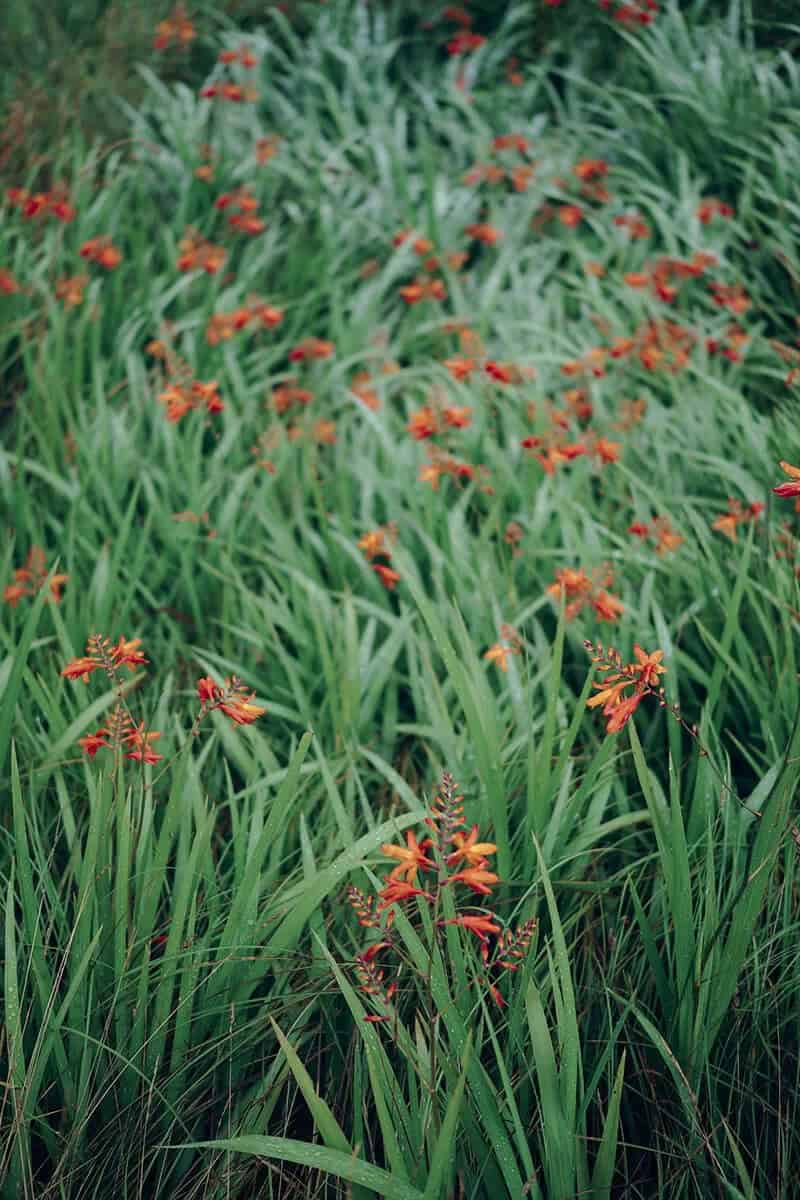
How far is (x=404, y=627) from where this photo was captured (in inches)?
75.1

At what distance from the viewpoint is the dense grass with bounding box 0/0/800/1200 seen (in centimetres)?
117

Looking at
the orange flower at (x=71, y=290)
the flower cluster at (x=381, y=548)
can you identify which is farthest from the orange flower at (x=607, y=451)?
the orange flower at (x=71, y=290)

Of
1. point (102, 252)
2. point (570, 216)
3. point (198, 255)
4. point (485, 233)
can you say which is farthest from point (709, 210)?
point (102, 252)

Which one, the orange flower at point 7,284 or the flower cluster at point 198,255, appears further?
the flower cluster at point 198,255

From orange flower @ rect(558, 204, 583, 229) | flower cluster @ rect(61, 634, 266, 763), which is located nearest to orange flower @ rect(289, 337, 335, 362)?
orange flower @ rect(558, 204, 583, 229)

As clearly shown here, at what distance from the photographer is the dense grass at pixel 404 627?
1171 mm

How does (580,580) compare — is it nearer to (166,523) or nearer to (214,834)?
(214,834)

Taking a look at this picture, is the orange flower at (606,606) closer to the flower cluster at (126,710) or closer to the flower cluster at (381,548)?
the flower cluster at (381,548)

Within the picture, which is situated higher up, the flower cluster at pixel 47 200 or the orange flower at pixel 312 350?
the flower cluster at pixel 47 200

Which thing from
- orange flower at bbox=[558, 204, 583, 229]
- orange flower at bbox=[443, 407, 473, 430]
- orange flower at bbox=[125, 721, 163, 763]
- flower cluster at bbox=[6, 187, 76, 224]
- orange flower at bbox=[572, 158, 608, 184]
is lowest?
orange flower at bbox=[558, 204, 583, 229]

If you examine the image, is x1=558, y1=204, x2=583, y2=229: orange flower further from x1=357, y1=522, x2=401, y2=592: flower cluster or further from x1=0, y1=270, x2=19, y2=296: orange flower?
x1=0, y1=270, x2=19, y2=296: orange flower

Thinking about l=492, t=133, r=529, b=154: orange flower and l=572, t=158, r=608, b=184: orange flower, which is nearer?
l=572, t=158, r=608, b=184: orange flower

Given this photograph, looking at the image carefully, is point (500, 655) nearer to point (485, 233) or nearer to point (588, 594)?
point (588, 594)

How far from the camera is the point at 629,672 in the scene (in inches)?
46.0
